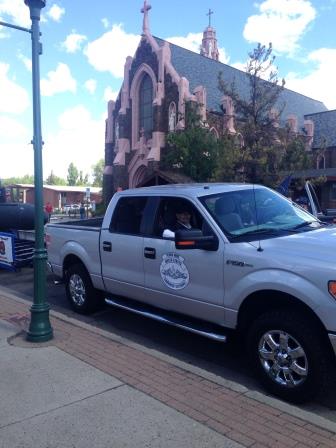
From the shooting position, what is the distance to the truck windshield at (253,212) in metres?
5.00

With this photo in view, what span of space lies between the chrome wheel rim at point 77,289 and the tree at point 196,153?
455 inches

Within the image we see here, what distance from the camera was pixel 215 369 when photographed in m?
5.16

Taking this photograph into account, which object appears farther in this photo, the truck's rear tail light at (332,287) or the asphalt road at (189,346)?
the asphalt road at (189,346)

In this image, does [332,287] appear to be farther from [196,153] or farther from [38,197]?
[196,153]

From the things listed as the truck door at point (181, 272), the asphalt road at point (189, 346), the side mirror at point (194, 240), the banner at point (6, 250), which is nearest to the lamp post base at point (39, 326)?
Answer: the asphalt road at point (189, 346)

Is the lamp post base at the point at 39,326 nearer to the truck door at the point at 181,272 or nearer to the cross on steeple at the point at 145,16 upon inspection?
the truck door at the point at 181,272

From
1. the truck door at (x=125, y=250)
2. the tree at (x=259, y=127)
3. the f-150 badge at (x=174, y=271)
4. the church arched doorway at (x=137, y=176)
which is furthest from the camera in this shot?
the church arched doorway at (x=137, y=176)

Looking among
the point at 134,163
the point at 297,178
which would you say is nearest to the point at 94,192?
the point at 134,163

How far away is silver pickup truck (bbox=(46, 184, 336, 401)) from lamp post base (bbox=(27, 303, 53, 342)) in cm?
98

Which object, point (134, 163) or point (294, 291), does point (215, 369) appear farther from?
point (134, 163)

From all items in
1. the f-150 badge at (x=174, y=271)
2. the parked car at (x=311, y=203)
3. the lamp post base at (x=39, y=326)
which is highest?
the parked car at (x=311, y=203)

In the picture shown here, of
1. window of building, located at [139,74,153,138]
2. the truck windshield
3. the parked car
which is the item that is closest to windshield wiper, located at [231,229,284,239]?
the truck windshield

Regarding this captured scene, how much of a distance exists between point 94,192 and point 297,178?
226 feet

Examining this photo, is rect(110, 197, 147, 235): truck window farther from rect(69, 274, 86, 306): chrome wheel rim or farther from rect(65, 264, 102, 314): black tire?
rect(69, 274, 86, 306): chrome wheel rim
